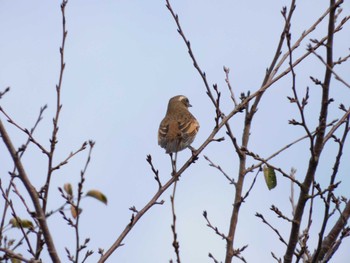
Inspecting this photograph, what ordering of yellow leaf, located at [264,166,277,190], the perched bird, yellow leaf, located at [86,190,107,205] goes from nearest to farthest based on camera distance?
yellow leaf, located at [86,190,107,205]
yellow leaf, located at [264,166,277,190]
the perched bird

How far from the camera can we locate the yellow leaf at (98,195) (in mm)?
4559

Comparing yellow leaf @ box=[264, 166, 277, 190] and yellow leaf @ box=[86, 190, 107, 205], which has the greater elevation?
yellow leaf @ box=[264, 166, 277, 190]

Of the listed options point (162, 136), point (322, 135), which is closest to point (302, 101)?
point (322, 135)

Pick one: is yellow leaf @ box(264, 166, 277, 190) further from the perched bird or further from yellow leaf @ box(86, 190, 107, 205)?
the perched bird

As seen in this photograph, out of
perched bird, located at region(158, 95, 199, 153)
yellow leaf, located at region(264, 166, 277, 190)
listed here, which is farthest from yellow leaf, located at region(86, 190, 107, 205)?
perched bird, located at region(158, 95, 199, 153)

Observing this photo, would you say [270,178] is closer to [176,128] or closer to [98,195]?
[98,195]

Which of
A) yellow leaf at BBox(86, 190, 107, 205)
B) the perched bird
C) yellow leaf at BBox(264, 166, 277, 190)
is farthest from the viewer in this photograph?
the perched bird

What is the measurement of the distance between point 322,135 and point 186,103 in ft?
27.3

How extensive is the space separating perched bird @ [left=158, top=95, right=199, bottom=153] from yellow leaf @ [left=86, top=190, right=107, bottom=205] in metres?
4.27

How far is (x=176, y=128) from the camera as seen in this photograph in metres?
10.5

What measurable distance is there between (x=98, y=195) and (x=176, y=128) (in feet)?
19.4

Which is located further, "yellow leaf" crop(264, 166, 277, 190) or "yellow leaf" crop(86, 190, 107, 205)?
"yellow leaf" crop(264, 166, 277, 190)

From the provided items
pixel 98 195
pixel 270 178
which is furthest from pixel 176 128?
pixel 98 195

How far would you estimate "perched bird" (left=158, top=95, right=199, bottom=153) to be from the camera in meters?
9.81
